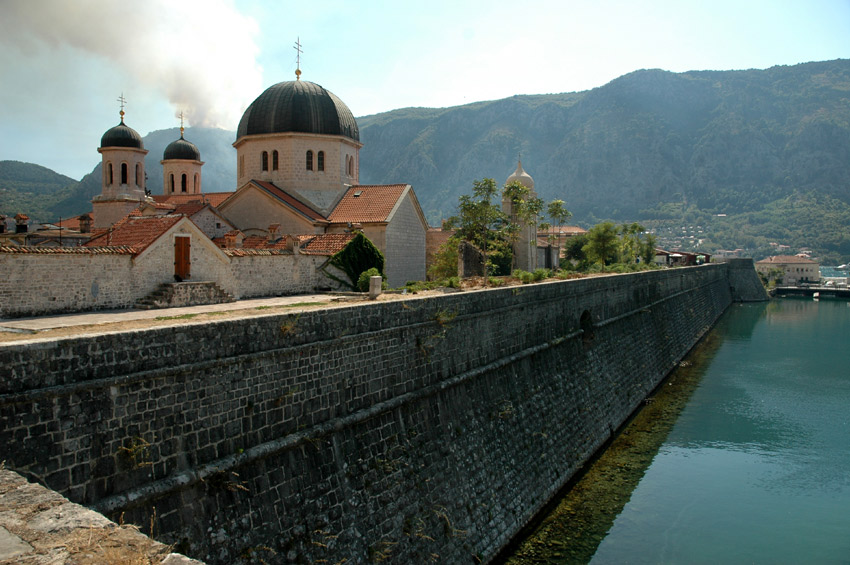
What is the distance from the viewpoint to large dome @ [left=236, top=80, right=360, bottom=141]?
33.0 meters

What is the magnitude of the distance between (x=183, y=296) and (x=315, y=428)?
386 inches

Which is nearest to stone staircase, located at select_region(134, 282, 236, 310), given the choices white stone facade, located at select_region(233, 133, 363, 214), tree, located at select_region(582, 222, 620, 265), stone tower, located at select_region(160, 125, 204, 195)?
white stone facade, located at select_region(233, 133, 363, 214)

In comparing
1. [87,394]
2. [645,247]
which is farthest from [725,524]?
[645,247]

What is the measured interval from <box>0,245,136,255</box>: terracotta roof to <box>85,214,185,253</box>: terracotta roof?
15.3 inches

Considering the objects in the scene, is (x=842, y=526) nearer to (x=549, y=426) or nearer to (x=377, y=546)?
(x=549, y=426)

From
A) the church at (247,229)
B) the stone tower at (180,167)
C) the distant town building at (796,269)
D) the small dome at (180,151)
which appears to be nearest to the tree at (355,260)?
the church at (247,229)

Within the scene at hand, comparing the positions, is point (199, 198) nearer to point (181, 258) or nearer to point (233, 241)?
point (233, 241)

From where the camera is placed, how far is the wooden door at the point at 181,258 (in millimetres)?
18781

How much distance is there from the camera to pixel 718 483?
18.8 m

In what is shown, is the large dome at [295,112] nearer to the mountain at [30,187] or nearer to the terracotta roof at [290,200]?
the terracotta roof at [290,200]

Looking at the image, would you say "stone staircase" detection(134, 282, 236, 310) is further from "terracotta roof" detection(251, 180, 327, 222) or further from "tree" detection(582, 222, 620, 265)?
"tree" detection(582, 222, 620, 265)

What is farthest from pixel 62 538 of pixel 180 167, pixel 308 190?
pixel 180 167

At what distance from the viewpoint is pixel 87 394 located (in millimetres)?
7168

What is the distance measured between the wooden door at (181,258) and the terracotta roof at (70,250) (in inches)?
62.3
